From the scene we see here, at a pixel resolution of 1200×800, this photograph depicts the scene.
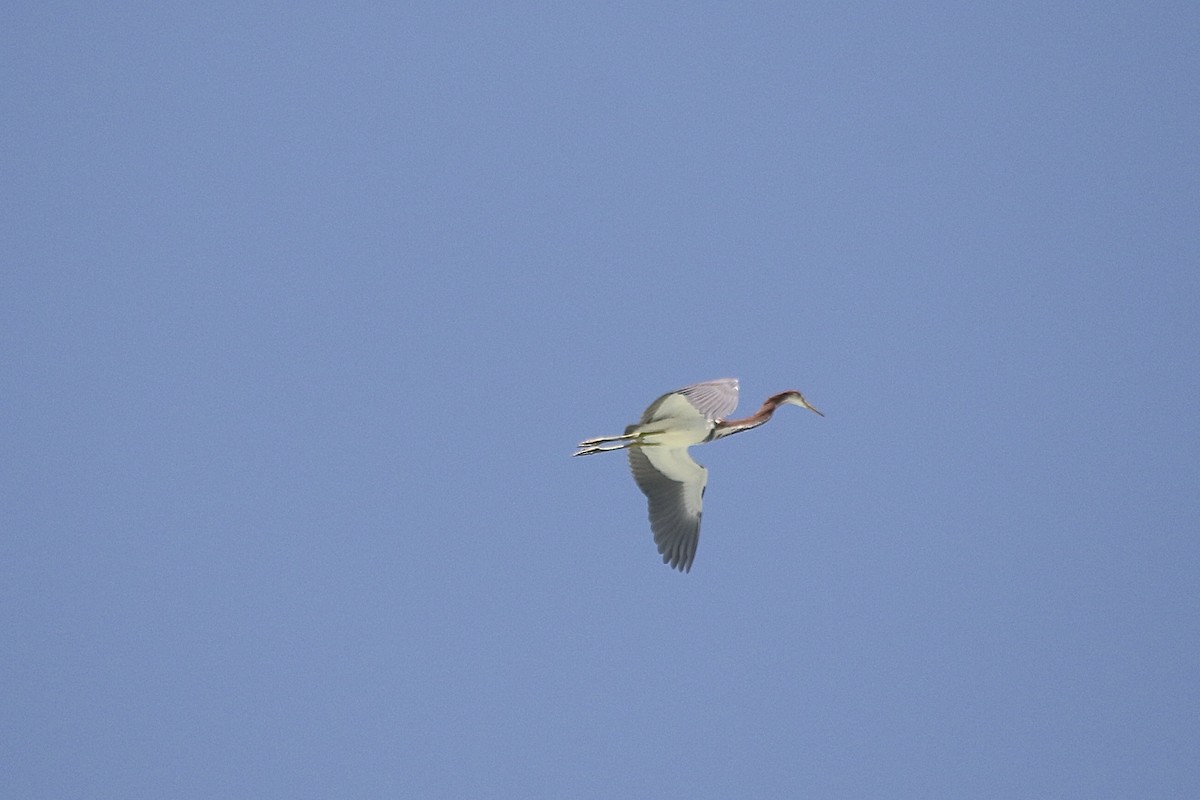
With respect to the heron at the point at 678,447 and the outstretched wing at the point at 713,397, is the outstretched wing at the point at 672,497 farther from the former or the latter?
the outstretched wing at the point at 713,397

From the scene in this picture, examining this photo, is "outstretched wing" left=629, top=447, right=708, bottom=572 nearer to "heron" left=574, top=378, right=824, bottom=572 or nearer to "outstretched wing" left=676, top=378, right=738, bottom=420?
"heron" left=574, top=378, right=824, bottom=572

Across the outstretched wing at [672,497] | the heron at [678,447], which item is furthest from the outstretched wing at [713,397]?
the outstretched wing at [672,497]

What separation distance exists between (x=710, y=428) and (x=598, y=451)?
3.85ft

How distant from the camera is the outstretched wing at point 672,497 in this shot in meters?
13.1

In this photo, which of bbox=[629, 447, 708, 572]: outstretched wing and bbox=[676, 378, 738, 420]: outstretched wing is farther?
bbox=[629, 447, 708, 572]: outstretched wing

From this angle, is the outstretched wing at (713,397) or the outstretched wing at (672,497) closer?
the outstretched wing at (713,397)

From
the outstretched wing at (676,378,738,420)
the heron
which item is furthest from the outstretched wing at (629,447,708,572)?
the outstretched wing at (676,378,738,420)

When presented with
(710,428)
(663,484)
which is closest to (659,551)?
(663,484)

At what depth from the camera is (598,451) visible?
12773mm

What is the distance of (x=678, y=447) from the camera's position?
12.9m

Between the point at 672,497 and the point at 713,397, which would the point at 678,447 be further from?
the point at 713,397

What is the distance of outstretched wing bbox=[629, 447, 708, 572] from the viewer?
516 inches

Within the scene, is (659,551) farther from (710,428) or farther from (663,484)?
(710,428)

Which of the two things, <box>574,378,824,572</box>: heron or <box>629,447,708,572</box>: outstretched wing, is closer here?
<box>574,378,824,572</box>: heron
